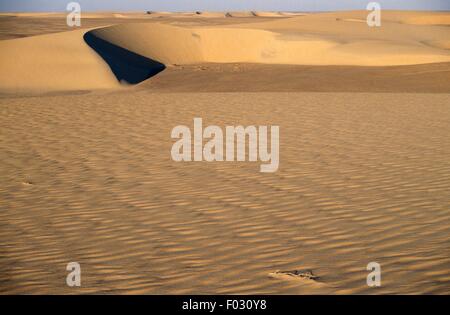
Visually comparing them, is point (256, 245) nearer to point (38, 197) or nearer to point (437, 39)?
point (38, 197)

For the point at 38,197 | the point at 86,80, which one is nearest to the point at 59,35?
the point at 86,80

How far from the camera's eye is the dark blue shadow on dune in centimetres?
2904

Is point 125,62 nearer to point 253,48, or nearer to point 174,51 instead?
point 174,51

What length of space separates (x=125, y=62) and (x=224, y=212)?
25698 millimetres

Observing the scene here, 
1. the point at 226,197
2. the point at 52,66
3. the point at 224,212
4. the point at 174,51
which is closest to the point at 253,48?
the point at 174,51

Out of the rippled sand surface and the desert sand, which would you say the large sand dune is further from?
the rippled sand surface

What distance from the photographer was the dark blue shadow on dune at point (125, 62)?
95.3ft

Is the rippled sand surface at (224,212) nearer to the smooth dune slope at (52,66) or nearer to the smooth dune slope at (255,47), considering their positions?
the smooth dune slope at (52,66)

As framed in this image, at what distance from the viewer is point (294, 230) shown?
240 inches

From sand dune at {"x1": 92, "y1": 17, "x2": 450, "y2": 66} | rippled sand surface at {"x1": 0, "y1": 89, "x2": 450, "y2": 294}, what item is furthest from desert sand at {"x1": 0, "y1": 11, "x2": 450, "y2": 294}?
sand dune at {"x1": 92, "y1": 17, "x2": 450, "y2": 66}

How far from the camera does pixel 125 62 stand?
3144 cm

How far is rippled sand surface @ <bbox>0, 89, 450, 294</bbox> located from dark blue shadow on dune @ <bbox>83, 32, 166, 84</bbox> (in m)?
15.6

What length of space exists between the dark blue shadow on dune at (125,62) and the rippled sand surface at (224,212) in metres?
15.6
